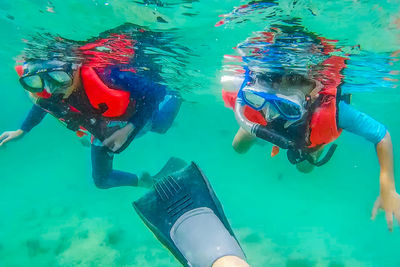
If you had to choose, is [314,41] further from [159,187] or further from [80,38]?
[80,38]

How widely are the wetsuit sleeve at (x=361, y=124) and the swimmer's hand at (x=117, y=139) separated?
4.67 metres

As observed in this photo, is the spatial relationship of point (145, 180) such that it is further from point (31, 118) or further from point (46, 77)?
point (46, 77)

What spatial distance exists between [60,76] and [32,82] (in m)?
0.62

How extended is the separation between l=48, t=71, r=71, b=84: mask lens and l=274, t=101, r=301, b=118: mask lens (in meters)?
4.60

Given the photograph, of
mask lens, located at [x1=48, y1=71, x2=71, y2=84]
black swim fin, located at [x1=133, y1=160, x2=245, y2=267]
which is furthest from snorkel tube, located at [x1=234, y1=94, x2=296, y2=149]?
mask lens, located at [x1=48, y1=71, x2=71, y2=84]

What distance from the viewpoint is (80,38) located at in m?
8.90

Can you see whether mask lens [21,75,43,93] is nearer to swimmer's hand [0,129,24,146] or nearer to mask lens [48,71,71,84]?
mask lens [48,71,71,84]

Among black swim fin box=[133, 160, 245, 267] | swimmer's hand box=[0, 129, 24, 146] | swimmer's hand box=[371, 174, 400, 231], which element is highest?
black swim fin box=[133, 160, 245, 267]

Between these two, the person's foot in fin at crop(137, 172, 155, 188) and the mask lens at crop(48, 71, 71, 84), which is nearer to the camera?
the mask lens at crop(48, 71, 71, 84)

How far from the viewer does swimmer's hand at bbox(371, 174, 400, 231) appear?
4.50m

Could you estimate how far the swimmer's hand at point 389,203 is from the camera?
450cm

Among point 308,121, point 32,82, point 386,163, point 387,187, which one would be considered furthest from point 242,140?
point 32,82

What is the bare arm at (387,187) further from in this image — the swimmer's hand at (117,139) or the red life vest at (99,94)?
the red life vest at (99,94)

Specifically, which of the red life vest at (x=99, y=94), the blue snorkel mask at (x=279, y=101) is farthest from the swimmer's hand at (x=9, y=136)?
the blue snorkel mask at (x=279, y=101)
